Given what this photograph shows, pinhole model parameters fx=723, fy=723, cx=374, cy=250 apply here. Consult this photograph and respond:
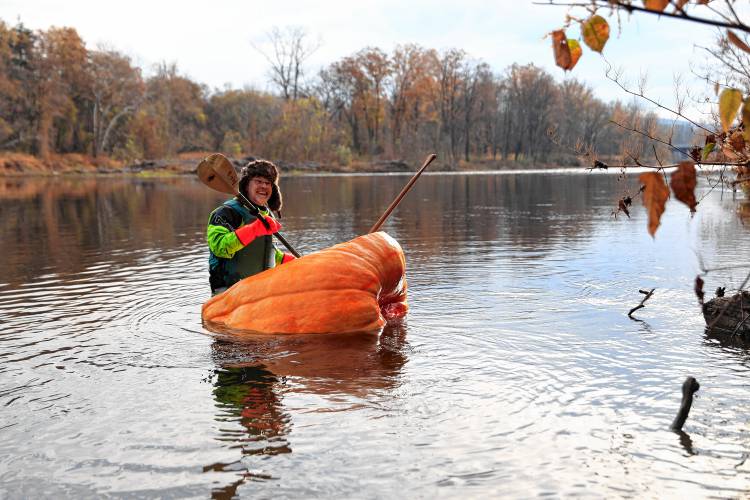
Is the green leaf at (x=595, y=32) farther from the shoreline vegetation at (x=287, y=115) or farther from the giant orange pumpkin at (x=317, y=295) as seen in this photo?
the shoreline vegetation at (x=287, y=115)

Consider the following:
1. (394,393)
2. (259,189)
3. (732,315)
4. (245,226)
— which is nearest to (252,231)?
(245,226)

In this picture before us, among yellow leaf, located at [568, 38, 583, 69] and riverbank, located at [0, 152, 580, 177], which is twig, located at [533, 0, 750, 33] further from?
riverbank, located at [0, 152, 580, 177]

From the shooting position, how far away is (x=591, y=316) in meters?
7.86

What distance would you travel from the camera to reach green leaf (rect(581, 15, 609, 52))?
242cm

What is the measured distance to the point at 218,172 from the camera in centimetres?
794

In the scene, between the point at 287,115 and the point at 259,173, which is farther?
the point at 287,115

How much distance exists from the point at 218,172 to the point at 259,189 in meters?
0.49

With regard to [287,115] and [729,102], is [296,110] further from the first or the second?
[729,102]

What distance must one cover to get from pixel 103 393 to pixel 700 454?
422 centimetres

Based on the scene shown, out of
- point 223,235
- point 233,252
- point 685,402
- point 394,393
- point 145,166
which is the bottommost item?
point 394,393

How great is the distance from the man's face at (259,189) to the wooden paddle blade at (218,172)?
0.62 ft

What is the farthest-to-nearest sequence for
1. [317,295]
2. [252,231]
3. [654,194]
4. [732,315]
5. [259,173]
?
[259,173]
[252,231]
[317,295]
[732,315]
[654,194]

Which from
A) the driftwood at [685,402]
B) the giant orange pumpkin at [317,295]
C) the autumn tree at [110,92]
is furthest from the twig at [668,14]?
the autumn tree at [110,92]

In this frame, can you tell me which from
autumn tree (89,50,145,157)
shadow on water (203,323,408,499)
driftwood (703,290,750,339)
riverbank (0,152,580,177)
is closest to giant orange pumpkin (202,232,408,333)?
shadow on water (203,323,408,499)
